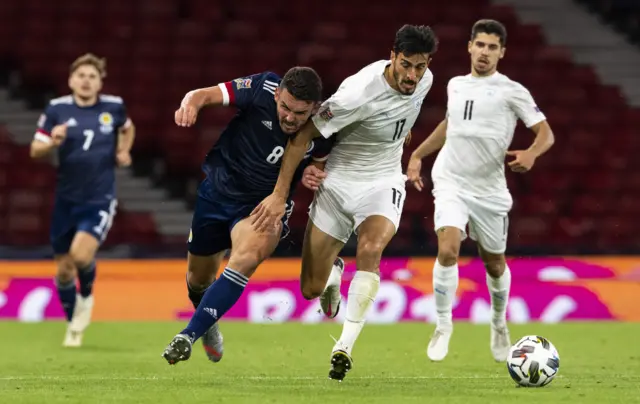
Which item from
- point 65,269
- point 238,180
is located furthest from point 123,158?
point 238,180

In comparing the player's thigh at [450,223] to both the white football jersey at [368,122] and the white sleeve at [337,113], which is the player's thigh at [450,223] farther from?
the white sleeve at [337,113]

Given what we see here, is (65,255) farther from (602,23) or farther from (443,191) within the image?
(602,23)

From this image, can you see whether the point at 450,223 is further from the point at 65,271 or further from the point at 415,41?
the point at 65,271

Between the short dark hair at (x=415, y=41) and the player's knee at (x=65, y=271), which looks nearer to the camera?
the short dark hair at (x=415, y=41)

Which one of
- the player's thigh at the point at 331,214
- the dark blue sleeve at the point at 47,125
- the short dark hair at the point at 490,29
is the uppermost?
the short dark hair at the point at 490,29

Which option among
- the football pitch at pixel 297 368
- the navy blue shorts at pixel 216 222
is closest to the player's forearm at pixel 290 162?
the navy blue shorts at pixel 216 222

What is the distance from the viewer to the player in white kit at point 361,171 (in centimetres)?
729

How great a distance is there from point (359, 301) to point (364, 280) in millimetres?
139

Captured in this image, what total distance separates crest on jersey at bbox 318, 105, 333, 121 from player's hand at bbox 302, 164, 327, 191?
0.54 metres

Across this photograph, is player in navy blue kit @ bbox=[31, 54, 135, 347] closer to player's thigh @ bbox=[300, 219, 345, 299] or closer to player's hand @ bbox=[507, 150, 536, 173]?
player's thigh @ bbox=[300, 219, 345, 299]

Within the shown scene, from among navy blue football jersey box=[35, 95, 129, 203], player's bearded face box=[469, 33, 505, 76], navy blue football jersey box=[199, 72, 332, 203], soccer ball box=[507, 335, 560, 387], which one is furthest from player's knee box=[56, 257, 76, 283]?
soccer ball box=[507, 335, 560, 387]

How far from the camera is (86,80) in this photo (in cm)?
1115

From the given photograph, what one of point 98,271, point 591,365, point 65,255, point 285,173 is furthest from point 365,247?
point 98,271

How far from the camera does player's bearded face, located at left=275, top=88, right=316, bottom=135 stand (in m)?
7.14
